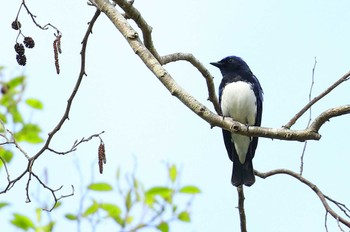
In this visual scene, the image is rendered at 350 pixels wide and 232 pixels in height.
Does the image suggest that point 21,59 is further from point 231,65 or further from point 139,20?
point 231,65

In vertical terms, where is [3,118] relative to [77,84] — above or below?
below

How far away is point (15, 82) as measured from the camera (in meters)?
2.85

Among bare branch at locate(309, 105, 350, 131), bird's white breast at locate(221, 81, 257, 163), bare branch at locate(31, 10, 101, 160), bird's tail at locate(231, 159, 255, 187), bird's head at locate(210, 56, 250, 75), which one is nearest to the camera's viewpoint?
bare branch at locate(309, 105, 350, 131)

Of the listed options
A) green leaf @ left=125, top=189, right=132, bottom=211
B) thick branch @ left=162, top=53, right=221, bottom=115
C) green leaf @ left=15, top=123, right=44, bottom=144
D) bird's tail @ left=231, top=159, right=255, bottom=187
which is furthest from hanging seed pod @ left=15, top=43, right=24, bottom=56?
bird's tail @ left=231, top=159, right=255, bottom=187

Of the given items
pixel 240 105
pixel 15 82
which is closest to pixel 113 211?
pixel 15 82

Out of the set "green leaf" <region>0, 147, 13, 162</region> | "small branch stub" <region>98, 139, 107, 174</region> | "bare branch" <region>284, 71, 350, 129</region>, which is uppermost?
"bare branch" <region>284, 71, 350, 129</region>

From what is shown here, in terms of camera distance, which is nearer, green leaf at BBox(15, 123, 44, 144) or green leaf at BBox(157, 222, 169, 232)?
green leaf at BBox(157, 222, 169, 232)

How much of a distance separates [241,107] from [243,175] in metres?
0.84

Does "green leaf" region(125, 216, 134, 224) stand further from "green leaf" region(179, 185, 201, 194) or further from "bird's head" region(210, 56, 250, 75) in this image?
"bird's head" region(210, 56, 250, 75)

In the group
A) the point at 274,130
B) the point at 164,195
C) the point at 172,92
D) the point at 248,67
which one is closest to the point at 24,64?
the point at 172,92

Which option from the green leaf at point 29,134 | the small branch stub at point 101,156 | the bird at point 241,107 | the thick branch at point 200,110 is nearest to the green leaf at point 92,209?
the green leaf at point 29,134

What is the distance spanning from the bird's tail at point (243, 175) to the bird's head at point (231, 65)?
1246mm

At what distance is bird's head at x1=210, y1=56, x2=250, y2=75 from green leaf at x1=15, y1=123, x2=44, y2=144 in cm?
495

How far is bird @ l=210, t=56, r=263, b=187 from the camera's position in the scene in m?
7.09
